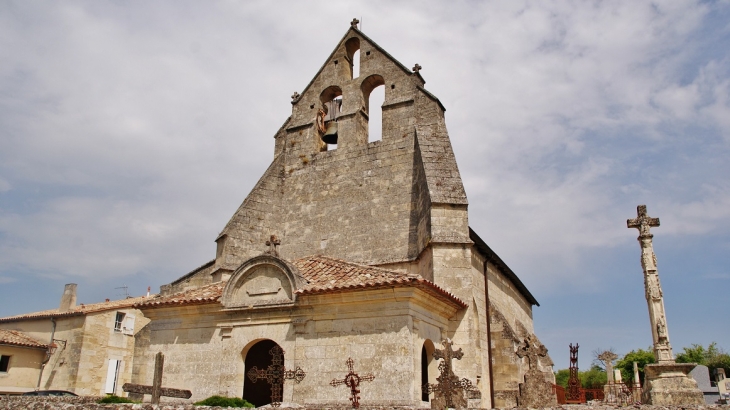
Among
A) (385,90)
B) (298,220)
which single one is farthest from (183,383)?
(385,90)

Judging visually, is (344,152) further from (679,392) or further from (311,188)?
(679,392)

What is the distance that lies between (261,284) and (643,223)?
329 inches

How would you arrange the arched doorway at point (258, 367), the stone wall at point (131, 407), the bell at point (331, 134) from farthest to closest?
1. the bell at point (331, 134)
2. the arched doorway at point (258, 367)
3. the stone wall at point (131, 407)

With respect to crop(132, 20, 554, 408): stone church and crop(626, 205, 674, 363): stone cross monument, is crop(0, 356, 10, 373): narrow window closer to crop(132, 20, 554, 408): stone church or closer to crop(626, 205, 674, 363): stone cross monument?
crop(132, 20, 554, 408): stone church

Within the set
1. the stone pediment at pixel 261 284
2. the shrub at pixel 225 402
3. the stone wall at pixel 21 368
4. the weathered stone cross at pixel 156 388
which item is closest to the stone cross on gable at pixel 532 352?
the stone pediment at pixel 261 284

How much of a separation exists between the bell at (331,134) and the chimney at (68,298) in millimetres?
15649

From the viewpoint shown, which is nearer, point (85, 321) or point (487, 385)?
point (487, 385)

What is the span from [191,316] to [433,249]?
5375 mm

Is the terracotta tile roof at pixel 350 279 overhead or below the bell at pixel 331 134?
below

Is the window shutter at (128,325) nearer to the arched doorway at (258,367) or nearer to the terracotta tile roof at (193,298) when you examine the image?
the arched doorway at (258,367)

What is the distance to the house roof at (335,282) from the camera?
9703 millimetres

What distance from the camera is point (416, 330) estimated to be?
988cm

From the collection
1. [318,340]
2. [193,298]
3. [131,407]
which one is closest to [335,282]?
[318,340]

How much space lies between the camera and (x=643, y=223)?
11977 millimetres
